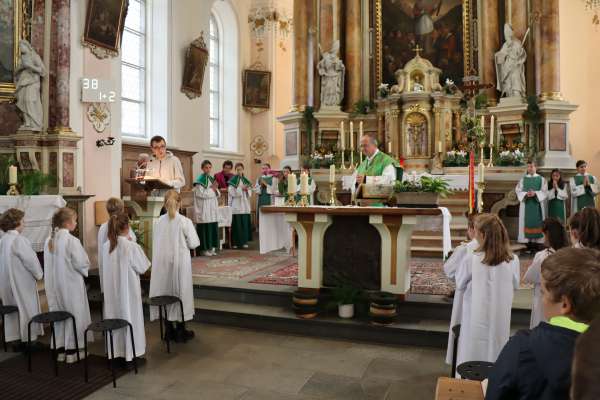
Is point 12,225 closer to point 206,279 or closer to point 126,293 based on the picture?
point 126,293

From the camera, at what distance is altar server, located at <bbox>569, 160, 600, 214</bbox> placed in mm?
9906

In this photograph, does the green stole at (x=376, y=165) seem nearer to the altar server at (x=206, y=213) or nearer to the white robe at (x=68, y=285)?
the white robe at (x=68, y=285)

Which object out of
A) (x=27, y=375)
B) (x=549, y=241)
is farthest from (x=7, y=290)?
(x=549, y=241)

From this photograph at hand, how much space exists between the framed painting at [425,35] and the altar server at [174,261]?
28.0ft

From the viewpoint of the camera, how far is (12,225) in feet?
16.6

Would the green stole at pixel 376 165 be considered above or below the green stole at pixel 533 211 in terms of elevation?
above

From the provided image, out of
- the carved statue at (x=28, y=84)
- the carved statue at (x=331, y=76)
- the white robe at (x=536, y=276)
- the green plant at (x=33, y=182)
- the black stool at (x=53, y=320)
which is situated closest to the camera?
the white robe at (x=536, y=276)

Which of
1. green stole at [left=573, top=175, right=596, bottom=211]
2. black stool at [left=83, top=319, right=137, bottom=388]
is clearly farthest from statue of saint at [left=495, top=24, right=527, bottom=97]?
black stool at [left=83, top=319, right=137, bottom=388]

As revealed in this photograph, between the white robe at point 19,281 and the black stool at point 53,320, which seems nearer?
the black stool at point 53,320

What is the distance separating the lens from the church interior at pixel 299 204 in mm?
4082

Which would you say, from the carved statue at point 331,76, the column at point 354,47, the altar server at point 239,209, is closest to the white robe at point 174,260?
the altar server at point 239,209

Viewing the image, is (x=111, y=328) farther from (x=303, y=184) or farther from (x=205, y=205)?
(x=205, y=205)

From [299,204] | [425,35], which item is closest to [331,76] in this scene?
[425,35]

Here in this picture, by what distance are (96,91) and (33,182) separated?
188 centimetres
